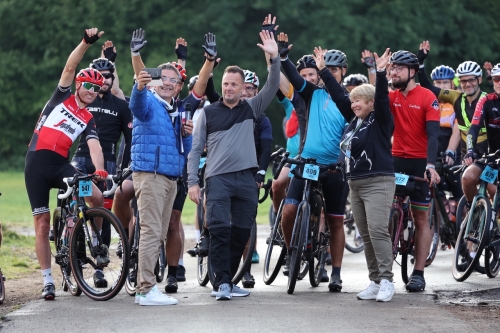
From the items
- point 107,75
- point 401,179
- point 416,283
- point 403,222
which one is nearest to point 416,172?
point 401,179

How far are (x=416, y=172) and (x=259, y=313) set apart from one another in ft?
8.77

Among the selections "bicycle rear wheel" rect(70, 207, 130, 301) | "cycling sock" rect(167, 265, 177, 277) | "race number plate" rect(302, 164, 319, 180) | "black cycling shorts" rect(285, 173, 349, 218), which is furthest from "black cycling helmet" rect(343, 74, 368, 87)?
"bicycle rear wheel" rect(70, 207, 130, 301)

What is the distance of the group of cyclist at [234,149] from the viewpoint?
1015 cm

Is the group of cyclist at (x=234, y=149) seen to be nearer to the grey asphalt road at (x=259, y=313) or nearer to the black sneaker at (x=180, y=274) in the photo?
the grey asphalt road at (x=259, y=313)

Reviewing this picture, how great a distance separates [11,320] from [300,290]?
2.91 metres

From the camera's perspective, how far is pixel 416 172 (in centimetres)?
1126

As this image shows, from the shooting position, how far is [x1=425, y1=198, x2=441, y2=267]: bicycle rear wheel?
13.1 m

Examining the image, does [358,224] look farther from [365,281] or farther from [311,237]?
[365,281]

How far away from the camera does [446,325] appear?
A: 8734mm

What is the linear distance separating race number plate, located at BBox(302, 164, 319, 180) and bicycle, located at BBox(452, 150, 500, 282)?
6.00 feet

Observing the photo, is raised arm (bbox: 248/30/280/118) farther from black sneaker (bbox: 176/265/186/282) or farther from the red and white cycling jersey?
black sneaker (bbox: 176/265/186/282)

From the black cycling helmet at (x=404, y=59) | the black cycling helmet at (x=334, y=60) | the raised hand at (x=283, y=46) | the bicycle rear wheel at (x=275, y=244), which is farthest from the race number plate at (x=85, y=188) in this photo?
the black cycling helmet at (x=404, y=59)

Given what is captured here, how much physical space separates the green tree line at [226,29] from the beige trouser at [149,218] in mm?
25757

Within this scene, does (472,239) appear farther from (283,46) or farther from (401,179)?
(283,46)
